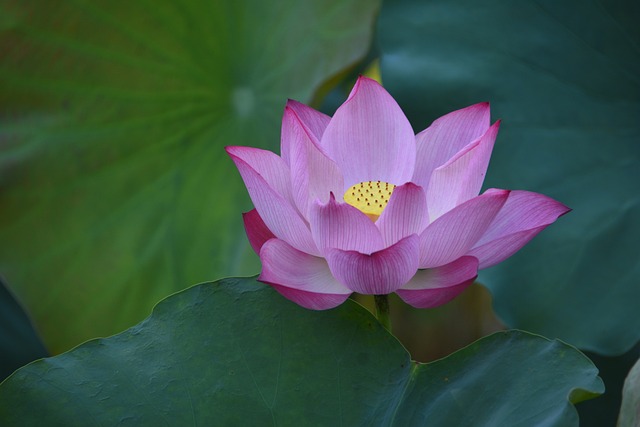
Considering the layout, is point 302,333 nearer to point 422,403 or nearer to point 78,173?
point 422,403

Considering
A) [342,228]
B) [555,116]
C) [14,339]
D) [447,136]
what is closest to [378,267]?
[342,228]

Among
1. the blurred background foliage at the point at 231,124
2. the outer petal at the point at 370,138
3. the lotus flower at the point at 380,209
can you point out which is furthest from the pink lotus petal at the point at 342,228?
the blurred background foliage at the point at 231,124

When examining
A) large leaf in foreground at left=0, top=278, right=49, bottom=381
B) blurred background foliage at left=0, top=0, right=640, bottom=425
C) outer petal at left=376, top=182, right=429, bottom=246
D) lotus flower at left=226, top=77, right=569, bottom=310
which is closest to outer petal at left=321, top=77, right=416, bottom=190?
lotus flower at left=226, top=77, right=569, bottom=310

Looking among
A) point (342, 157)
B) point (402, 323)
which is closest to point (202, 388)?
point (342, 157)

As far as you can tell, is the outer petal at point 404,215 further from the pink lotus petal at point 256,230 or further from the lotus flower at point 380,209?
the pink lotus petal at point 256,230

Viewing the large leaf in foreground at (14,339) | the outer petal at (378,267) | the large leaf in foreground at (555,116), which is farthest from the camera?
the large leaf in foreground at (14,339)

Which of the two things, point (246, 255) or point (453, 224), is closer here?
point (453, 224)
